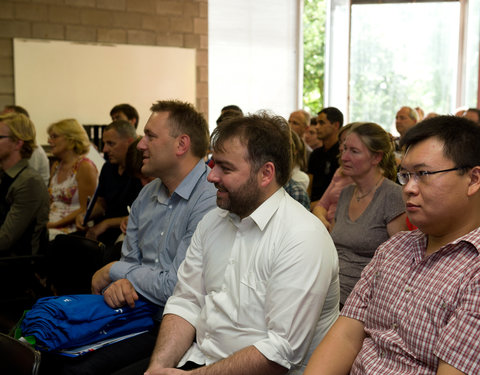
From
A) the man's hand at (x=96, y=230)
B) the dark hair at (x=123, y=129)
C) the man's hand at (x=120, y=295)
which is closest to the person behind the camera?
the man's hand at (x=120, y=295)

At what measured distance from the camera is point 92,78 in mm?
8078

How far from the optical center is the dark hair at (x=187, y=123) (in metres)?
2.59

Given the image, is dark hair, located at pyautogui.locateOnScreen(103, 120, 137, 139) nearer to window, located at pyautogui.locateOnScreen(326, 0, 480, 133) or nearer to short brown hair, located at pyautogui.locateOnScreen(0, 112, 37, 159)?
short brown hair, located at pyautogui.locateOnScreen(0, 112, 37, 159)

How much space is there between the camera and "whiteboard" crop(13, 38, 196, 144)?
758 centimetres

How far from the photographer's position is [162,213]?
2.59m

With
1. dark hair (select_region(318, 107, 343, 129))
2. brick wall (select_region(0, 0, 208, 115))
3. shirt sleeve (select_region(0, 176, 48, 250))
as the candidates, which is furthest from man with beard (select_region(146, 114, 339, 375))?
brick wall (select_region(0, 0, 208, 115))

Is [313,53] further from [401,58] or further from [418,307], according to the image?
[418,307]

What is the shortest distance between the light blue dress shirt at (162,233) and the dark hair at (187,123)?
0.27 feet

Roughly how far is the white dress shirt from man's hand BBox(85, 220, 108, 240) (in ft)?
6.16

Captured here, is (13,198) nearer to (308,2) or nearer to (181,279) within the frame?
(181,279)

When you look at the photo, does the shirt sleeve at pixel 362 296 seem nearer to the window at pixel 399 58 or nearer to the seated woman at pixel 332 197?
the seated woman at pixel 332 197

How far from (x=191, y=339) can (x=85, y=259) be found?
103cm

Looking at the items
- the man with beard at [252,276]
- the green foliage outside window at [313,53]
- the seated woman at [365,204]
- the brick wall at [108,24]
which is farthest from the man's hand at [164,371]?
the green foliage outside window at [313,53]

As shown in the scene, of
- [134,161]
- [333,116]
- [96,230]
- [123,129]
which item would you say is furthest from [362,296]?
[333,116]
